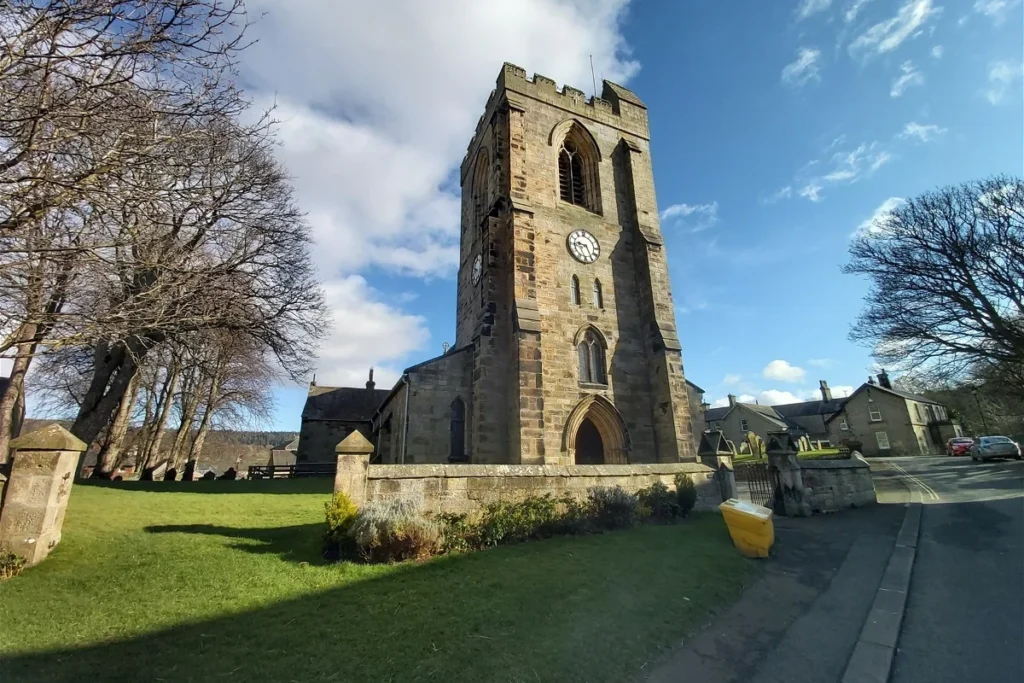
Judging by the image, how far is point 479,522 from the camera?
7.69m

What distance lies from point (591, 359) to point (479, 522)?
9104 mm

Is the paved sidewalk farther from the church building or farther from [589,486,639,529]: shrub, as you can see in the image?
the church building

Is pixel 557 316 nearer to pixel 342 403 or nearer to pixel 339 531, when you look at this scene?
pixel 339 531

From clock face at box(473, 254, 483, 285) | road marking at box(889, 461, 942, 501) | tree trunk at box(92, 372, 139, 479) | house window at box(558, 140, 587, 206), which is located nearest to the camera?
road marking at box(889, 461, 942, 501)

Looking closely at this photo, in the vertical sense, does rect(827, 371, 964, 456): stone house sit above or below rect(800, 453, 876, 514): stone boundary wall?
above

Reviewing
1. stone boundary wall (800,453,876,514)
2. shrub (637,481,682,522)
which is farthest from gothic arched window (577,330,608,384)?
stone boundary wall (800,453,876,514)

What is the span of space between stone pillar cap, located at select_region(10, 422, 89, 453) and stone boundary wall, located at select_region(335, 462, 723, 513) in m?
4.25

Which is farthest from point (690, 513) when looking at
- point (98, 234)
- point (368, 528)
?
point (98, 234)

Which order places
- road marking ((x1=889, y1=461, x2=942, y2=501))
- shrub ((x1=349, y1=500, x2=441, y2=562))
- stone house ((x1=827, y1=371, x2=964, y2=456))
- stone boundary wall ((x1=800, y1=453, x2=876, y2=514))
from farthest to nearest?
stone house ((x1=827, y1=371, x2=964, y2=456)), road marking ((x1=889, y1=461, x2=942, y2=501)), stone boundary wall ((x1=800, y1=453, x2=876, y2=514)), shrub ((x1=349, y1=500, x2=441, y2=562))

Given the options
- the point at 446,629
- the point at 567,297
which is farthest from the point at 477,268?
the point at 446,629

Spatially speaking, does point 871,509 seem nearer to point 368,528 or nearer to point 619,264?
point 619,264

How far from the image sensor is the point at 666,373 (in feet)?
49.8

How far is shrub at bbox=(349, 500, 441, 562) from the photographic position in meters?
6.47

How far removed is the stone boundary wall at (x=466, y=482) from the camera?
7305mm
